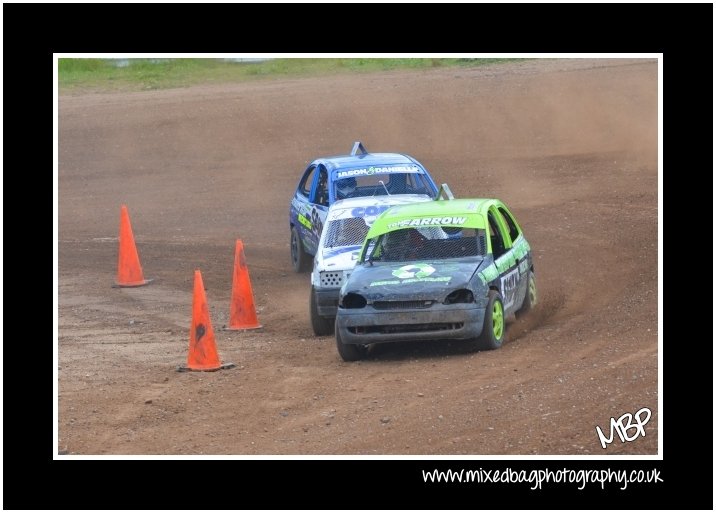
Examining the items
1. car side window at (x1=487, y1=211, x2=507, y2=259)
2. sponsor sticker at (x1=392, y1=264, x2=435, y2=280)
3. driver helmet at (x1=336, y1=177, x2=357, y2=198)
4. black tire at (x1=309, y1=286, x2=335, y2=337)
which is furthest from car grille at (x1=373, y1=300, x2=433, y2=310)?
driver helmet at (x1=336, y1=177, x2=357, y2=198)

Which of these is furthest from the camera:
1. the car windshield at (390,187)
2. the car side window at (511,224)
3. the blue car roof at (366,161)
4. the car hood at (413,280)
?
the blue car roof at (366,161)

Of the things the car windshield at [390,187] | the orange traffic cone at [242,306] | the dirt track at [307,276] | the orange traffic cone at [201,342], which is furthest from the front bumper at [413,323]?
the car windshield at [390,187]

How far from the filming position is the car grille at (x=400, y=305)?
1345 cm

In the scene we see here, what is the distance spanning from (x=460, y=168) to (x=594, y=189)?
3.95m

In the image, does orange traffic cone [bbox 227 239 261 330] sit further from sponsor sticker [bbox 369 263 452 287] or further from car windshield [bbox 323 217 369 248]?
A: sponsor sticker [bbox 369 263 452 287]

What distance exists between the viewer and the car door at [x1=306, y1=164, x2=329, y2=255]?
1841 centimetres

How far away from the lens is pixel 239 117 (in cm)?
3441

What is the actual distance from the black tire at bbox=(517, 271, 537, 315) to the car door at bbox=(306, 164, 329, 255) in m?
Result: 3.32

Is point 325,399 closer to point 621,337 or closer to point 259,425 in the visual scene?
point 259,425

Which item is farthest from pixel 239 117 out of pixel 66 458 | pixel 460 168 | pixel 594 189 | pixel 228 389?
pixel 66 458

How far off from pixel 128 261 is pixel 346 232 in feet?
14.9

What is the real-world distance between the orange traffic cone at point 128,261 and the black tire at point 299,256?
206 cm

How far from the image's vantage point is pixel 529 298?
15.6 metres

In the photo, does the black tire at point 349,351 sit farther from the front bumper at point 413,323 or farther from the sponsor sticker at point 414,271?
the sponsor sticker at point 414,271
